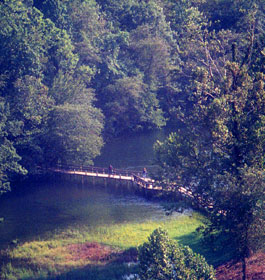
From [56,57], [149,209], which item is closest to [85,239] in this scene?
[149,209]

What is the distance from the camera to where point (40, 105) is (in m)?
53.6

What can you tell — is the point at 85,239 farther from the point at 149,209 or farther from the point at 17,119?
the point at 17,119

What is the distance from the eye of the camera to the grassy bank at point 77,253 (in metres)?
28.9

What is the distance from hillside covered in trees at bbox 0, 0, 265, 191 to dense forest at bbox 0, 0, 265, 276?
0.16m

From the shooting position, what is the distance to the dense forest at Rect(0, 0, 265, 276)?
24.4 m

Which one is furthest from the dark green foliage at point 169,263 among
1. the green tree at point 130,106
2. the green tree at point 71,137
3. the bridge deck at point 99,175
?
the green tree at point 130,106

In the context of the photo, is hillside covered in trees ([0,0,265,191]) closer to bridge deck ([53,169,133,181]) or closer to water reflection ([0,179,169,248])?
bridge deck ([53,169,133,181])

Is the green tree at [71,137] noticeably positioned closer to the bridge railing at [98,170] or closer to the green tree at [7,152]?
the bridge railing at [98,170]

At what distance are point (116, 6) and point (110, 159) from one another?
3090 centimetres

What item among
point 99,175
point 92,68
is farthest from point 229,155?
point 92,68

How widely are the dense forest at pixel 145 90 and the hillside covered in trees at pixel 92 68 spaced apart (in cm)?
16

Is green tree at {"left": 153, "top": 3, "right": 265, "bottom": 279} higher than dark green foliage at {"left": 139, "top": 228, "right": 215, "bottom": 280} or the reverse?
higher

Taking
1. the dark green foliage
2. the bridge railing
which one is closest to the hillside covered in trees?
the bridge railing

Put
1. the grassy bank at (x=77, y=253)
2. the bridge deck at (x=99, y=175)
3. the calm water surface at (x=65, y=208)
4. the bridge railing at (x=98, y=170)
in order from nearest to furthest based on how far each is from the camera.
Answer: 1. the grassy bank at (x=77, y=253)
2. the calm water surface at (x=65, y=208)
3. the bridge deck at (x=99, y=175)
4. the bridge railing at (x=98, y=170)
